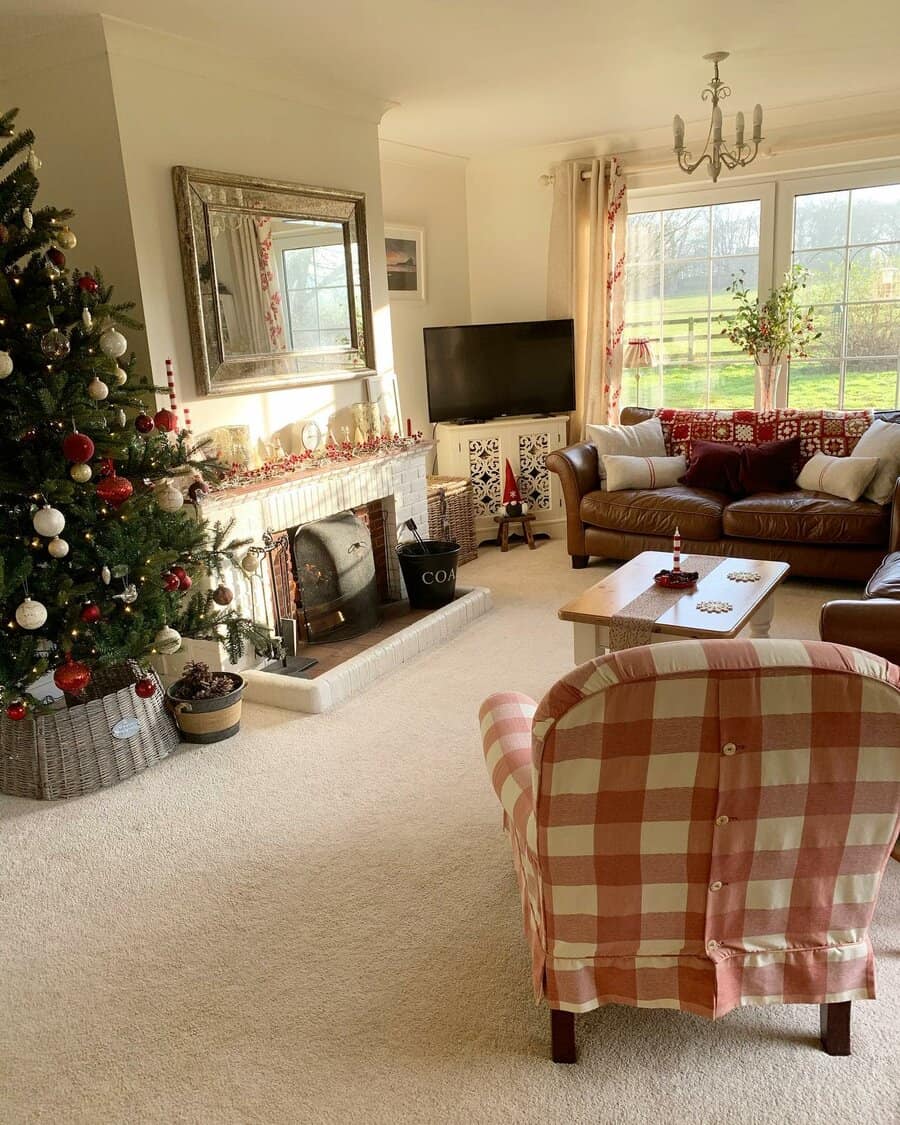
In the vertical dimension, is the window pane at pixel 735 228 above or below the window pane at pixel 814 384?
above

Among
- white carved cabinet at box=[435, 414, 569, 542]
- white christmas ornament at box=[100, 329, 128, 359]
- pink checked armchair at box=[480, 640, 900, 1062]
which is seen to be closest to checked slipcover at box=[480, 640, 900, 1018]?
pink checked armchair at box=[480, 640, 900, 1062]

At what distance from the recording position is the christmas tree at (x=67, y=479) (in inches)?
107

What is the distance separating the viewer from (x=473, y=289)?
263 inches

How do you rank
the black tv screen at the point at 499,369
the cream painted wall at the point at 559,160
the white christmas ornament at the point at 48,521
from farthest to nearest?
the black tv screen at the point at 499,369, the cream painted wall at the point at 559,160, the white christmas ornament at the point at 48,521

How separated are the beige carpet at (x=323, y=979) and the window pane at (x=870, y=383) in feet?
12.6

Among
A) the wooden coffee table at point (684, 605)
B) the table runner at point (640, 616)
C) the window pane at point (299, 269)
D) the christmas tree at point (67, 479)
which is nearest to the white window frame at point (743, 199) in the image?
the wooden coffee table at point (684, 605)

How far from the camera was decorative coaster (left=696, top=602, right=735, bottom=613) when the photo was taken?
316 centimetres

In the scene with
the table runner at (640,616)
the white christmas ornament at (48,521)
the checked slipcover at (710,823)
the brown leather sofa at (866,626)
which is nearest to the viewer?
the checked slipcover at (710,823)

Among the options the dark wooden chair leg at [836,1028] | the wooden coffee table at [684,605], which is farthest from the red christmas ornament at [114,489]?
the dark wooden chair leg at [836,1028]

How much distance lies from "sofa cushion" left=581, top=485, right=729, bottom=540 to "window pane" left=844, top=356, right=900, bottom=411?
4.27 ft

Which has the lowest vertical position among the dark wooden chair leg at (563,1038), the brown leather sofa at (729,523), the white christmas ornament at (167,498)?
the dark wooden chair leg at (563,1038)

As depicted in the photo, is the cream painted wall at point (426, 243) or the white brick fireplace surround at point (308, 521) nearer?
the white brick fireplace surround at point (308, 521)

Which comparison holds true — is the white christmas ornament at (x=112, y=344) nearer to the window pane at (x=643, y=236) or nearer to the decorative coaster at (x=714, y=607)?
the decorative coaster at (x=714, y=607)

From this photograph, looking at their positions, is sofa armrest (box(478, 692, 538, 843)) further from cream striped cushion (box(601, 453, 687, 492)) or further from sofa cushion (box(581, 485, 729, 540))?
cream striped cushion (box(601, 453, 687, 492))
